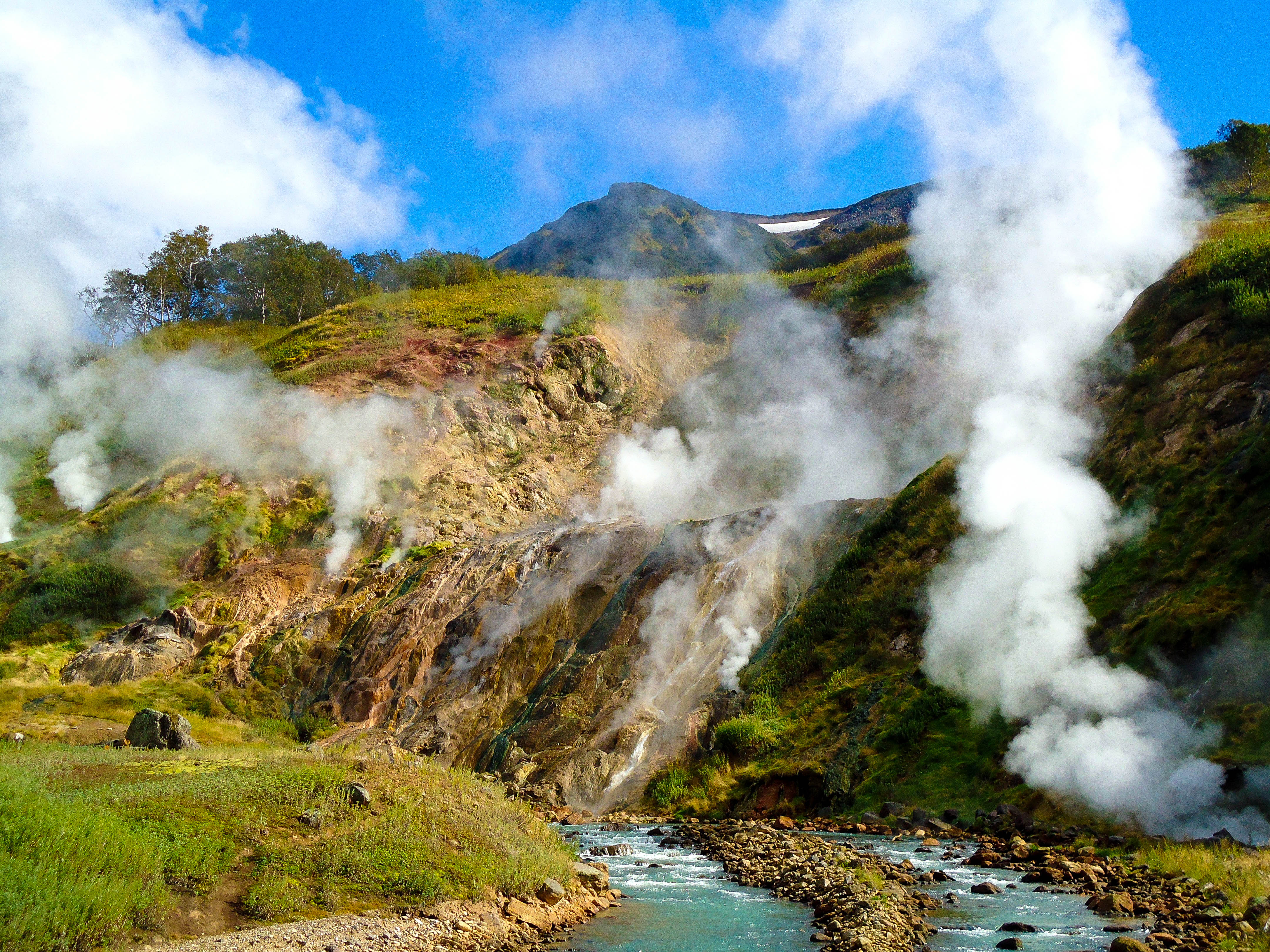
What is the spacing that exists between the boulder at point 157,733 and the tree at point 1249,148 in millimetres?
65502

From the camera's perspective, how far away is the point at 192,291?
2746 inches

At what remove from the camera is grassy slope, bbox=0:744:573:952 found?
8.12m

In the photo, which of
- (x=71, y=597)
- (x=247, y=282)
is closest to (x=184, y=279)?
(x=247, y=282)

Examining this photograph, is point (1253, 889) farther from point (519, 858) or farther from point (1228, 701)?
point (519, 858)

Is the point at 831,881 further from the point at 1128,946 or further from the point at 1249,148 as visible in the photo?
the point at 1249,148

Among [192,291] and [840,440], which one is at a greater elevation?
[192,291]

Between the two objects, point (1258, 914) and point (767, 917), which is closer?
point (1258, 914)

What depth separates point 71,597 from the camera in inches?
1411

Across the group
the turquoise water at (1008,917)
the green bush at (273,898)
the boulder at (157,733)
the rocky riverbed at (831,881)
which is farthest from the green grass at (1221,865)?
the boulder at (157,733)

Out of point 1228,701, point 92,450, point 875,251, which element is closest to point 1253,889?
point 1228,701

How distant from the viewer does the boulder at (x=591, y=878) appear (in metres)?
12.9

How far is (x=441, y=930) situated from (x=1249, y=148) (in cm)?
6989

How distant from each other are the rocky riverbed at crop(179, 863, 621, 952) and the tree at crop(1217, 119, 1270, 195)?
64.2 metres

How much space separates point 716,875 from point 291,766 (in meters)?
7.20
